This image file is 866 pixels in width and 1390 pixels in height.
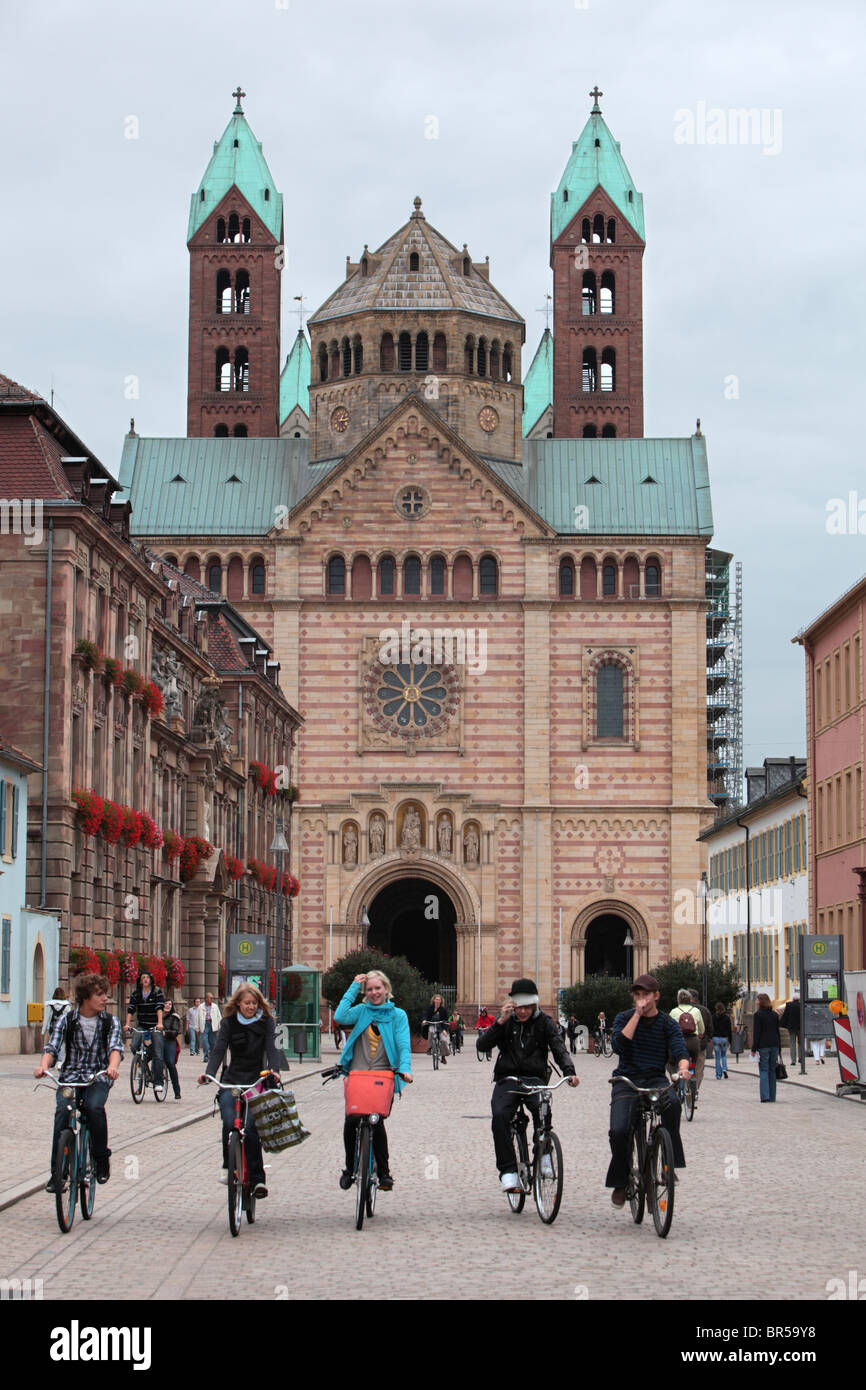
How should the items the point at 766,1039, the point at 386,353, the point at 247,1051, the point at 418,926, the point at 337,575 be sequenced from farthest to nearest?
1. the point at 386,353
2. the point at 418,926
3. the point at 337,575
4. the point at 766,1039
5. the point at 247,1051

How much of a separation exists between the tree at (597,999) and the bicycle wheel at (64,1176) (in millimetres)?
43551

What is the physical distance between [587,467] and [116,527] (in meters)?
40.4

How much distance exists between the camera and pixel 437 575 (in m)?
79.3

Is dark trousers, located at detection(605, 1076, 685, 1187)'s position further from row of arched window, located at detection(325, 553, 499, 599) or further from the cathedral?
row of arched window, located at detection(325, 553, 499, 599)

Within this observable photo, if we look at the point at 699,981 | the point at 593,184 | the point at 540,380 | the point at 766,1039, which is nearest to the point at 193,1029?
the point at 699,981

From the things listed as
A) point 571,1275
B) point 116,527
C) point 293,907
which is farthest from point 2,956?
point 293,907

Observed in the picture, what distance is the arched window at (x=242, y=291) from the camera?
95.2 metres

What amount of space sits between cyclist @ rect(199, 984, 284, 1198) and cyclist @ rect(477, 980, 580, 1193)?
1.51 metres

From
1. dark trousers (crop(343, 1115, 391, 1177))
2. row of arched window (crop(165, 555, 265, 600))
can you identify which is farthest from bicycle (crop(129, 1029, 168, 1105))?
row of arched window (crop(165, 555, 265, 600))

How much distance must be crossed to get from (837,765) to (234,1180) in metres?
43.1

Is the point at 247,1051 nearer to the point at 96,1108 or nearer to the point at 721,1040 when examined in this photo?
the point at 96,1108

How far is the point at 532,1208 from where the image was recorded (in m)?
16.0

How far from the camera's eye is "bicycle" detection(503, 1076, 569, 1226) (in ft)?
48.2

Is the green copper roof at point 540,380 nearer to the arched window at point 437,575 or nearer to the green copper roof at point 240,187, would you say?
the green copper roof at point 240,187
